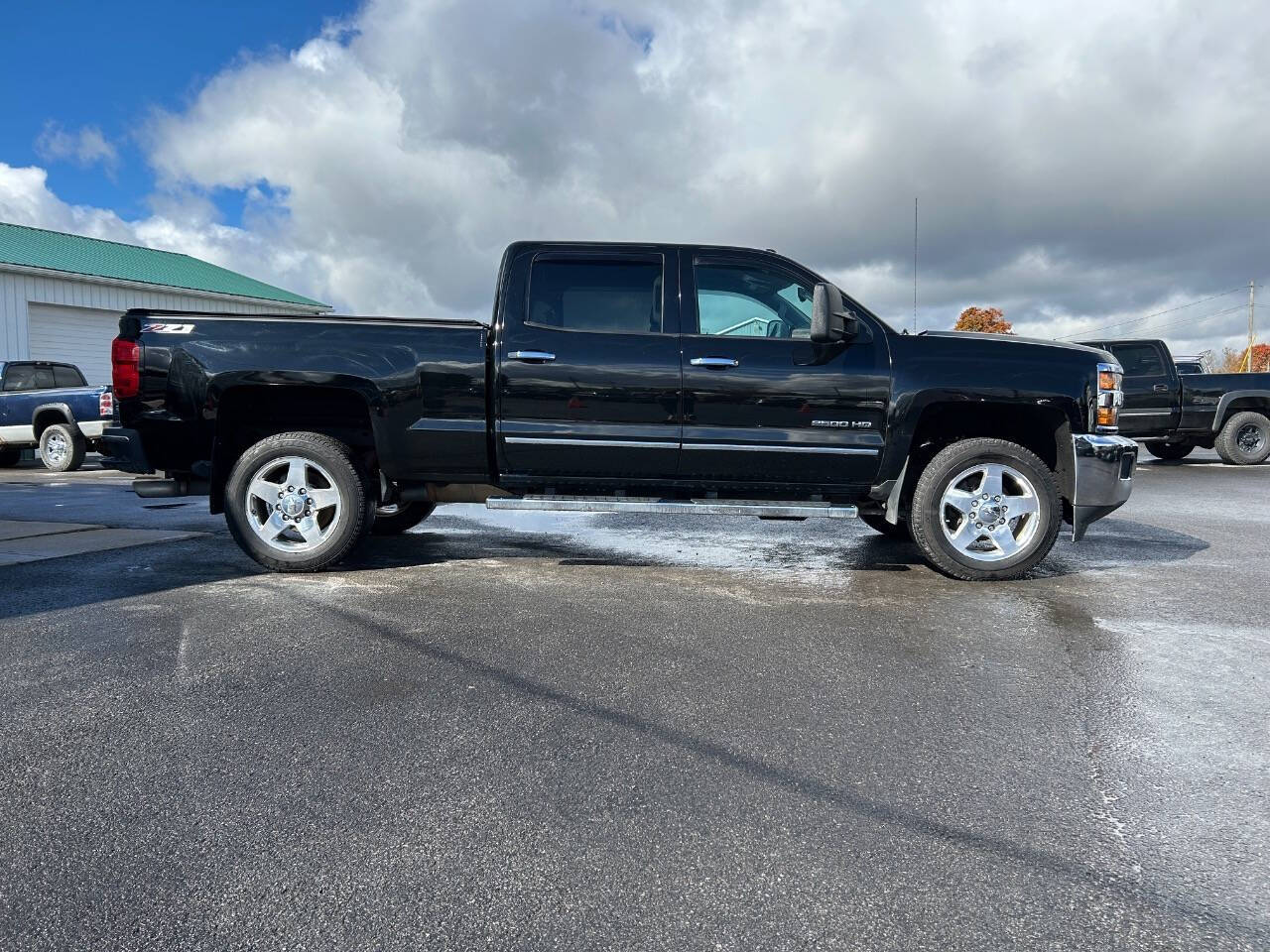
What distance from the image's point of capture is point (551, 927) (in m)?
1.78

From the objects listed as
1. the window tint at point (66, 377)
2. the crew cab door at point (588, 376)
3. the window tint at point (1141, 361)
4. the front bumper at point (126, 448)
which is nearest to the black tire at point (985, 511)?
→ the crew cab door at point (588, 376)

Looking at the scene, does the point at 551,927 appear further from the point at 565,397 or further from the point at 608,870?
the point at 565,397

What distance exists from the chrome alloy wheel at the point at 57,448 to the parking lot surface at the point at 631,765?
33.0ft

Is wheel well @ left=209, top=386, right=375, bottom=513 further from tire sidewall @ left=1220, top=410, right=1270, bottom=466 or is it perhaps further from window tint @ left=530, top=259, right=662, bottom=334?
tire sidewall @ left=1220, top=410, right=1270, bottom=466

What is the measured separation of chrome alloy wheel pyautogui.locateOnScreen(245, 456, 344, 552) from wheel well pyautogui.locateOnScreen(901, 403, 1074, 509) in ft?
11.9

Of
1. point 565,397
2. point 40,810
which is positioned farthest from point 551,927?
point 565,397

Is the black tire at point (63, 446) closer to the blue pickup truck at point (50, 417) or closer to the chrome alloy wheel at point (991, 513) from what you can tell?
the blue pickup truck at point (50, 417)

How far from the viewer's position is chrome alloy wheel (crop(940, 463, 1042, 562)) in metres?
5.09

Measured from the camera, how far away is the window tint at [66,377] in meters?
14.2

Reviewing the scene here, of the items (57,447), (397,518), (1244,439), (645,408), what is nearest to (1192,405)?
(1244,439)

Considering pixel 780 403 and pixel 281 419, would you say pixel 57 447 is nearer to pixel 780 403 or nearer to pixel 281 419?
pixel 281 419

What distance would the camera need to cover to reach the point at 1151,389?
13234 millimetres

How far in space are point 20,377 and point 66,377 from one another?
65 cm

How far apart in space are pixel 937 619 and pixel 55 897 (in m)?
3.66
